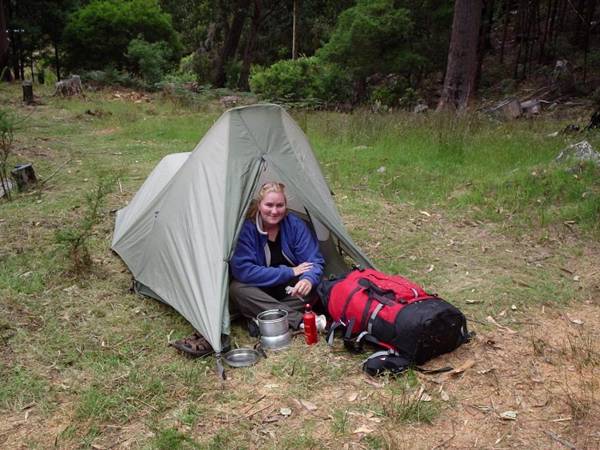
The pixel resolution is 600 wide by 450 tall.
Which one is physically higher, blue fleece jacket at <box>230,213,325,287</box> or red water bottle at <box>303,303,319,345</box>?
blue fleece jacket at <box>230,213,325,287</box>

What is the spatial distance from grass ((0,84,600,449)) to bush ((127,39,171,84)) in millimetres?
8902

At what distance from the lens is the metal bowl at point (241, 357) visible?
3.71 m

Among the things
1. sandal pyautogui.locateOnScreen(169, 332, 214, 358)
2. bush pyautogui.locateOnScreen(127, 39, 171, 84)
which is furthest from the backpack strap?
bush pyautogui.locateOnScreen(127, 39, 171, 84)

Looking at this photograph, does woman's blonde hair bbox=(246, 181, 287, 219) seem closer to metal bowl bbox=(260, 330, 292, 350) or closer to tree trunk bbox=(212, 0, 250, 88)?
metal bowl bbox=(260, 330, 292, 350)

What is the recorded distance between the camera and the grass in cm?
312

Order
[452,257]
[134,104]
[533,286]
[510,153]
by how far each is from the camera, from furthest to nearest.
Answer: [134,104], [510,153], [452,257], [533,286]

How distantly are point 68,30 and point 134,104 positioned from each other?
17.9 ft

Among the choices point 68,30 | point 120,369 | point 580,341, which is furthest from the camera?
point 68,30

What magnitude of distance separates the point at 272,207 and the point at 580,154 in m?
4.78

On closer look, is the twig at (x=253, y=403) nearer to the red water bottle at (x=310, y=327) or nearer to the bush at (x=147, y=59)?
the red water bottle at (x=310, y=327)

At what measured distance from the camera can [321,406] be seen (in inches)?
128

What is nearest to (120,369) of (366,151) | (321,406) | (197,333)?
(197,333)

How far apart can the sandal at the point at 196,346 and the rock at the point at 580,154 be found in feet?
17.6

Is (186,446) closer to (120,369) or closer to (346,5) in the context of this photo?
(120,369)
